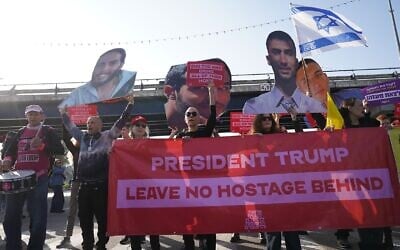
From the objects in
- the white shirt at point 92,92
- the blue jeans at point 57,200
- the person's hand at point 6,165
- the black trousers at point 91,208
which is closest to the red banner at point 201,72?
the white shirt at point 92,92

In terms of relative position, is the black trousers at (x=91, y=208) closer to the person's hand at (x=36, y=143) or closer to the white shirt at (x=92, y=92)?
the person's hand at (x=36, y=143)

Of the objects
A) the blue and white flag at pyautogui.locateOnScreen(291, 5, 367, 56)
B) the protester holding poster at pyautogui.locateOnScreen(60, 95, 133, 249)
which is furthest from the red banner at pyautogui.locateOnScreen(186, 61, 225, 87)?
the protester holding poster at pyautogui.locateOnScreen(60, 95, 133, 249)

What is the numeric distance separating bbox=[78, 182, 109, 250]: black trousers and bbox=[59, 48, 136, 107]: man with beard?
4.98ft

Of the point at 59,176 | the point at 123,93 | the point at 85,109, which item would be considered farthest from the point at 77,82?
the point at 123,93

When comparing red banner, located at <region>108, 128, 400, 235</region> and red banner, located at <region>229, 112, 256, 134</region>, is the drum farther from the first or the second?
red banner, located at <region>229, 112, 256, 134</region>

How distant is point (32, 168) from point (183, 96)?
9.36 meters

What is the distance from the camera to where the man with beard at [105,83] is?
20.1 feet

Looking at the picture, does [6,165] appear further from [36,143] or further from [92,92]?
[92,92]

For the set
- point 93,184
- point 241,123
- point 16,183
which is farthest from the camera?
point 241,123

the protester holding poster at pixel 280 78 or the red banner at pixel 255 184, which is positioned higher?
the protester holding poster at pixel 280 78

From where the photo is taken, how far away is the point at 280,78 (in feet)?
36.8

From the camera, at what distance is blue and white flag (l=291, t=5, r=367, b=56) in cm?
807

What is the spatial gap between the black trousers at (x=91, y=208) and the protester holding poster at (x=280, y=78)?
6.45m

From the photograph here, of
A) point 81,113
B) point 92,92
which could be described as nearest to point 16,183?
point 92,92
